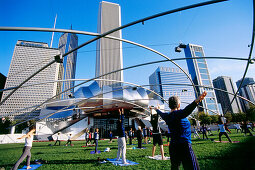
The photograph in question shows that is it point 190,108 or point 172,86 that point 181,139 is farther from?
point 172,86

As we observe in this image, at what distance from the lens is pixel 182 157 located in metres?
2.38

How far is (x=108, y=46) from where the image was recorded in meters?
94.7

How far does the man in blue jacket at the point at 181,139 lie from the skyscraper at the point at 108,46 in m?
91.5

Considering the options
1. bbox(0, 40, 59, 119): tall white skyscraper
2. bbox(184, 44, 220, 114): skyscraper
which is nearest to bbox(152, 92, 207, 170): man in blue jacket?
bbox(0, 40, 59, 119): tall white skyscraper

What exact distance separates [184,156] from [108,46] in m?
98.0

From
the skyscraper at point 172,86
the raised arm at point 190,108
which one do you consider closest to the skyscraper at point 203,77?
the skyscraper at point 172,86

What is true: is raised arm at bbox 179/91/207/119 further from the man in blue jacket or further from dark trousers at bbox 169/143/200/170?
dark trousers at bbox 169/143/200/170

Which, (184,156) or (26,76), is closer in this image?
(184,156)

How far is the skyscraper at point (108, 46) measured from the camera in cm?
9492

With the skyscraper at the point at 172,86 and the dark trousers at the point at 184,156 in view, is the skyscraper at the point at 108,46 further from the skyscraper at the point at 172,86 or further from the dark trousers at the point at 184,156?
the dark trousers at the point at 184,156

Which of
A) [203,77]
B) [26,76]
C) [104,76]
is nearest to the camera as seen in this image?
[104,76]

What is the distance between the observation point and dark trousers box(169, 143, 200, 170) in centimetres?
227

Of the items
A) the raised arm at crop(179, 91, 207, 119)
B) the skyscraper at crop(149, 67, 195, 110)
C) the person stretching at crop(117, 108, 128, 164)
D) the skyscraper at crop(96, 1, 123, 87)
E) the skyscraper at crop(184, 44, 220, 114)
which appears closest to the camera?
the raised arm at crop(179, 91, 207, 119)

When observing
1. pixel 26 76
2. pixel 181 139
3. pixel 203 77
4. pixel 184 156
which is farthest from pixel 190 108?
pixel 26 76
